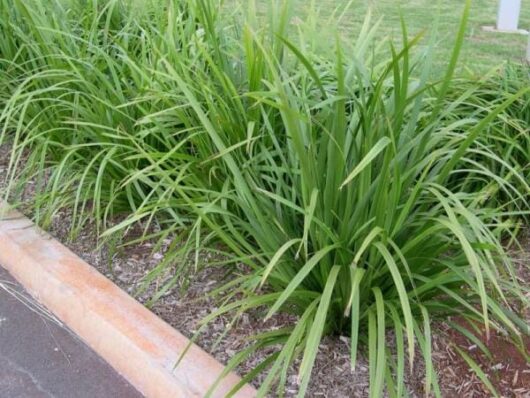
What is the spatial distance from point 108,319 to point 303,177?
94 centimetres

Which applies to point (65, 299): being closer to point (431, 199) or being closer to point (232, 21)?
point (431, 199)

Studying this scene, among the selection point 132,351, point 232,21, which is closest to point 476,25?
point 232,21

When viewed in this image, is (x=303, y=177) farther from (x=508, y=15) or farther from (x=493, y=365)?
(x=508, y=15)

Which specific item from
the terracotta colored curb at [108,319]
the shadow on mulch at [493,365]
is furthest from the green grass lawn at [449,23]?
the terracotta colored curb at [108,319]

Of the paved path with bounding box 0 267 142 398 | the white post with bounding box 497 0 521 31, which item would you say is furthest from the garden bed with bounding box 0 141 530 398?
the white post with bounding box 497 0 521 31

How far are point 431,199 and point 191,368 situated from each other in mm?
945

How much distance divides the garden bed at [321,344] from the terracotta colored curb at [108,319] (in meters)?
0.08

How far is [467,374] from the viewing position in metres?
2.19

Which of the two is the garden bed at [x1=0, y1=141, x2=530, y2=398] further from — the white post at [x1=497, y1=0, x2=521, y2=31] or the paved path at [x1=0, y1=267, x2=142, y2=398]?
the white post at [x1=497, y1=0, x2=521, y2=31]

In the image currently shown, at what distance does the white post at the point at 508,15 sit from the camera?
21.7ft

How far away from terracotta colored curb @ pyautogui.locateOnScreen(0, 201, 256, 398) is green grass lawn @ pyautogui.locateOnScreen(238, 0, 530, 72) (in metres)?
3.18

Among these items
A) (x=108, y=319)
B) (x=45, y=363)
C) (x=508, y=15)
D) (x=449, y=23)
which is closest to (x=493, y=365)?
(x=108, y=319)

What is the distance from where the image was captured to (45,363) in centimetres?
243

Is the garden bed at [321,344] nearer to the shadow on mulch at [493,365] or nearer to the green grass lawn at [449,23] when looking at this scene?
the shadow on mulch at [493,365]
